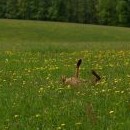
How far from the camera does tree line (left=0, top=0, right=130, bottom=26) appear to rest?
11419 cm

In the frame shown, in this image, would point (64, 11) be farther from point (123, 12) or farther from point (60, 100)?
point (60, 100)

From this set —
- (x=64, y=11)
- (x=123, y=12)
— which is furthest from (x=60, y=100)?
(x=64, y=11)

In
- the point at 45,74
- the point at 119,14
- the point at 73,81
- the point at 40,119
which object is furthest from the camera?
the point at 119,14

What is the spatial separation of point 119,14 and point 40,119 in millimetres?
102383

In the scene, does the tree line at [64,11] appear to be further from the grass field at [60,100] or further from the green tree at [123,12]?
the grass field at [60,100]

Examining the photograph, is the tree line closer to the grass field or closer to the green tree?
the green tree

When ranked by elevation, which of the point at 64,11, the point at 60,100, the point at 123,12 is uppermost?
the point at 60,100

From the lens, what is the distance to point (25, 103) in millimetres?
10500

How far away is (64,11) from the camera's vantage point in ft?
381

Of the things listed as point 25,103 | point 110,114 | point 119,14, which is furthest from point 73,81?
point 119,14

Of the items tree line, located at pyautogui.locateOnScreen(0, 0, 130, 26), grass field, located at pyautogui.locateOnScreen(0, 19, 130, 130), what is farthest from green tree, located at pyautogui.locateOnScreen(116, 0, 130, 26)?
grass field, located at pyautogui.locateOnScreen(0, 19, 130, 130)

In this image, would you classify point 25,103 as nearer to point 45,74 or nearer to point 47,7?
Answer: point 45,74

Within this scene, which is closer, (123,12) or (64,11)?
(123,12)

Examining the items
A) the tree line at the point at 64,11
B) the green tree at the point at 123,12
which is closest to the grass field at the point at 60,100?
the green tree at the point at 123,12
